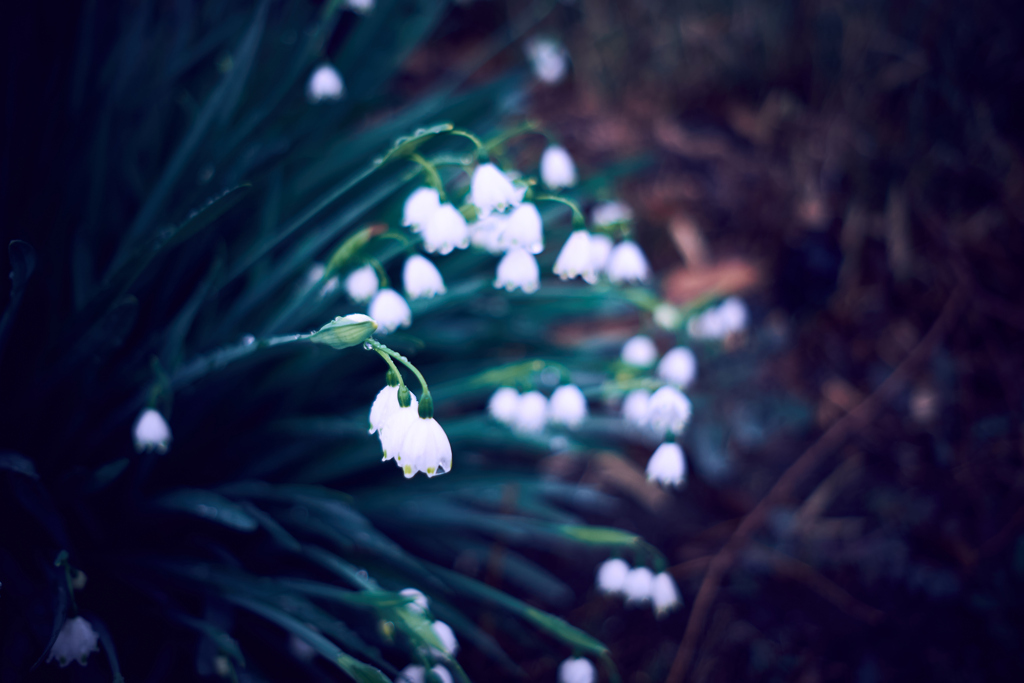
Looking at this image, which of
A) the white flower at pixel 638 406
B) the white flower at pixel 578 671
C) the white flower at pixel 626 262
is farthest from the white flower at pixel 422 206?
the white flower at pixel 578 671

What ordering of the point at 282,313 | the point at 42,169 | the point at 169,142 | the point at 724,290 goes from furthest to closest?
the point at 724,290 < the point at 169,142 < the point at 42,169 < the point at 282,313

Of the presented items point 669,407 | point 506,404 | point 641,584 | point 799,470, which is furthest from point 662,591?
point 799,470

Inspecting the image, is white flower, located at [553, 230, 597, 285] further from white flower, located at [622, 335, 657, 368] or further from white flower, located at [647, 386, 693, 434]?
white flower, located at [622, 335, 657, 368]

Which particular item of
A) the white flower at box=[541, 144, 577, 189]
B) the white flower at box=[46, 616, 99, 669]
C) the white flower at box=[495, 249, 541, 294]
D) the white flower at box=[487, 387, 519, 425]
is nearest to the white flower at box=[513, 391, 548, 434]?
the white flower at box=[487, 387, 519, 425]

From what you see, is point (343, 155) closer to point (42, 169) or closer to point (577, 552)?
point (42, 169)

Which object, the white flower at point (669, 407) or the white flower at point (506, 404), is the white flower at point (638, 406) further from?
the white flower at point (506, 404)

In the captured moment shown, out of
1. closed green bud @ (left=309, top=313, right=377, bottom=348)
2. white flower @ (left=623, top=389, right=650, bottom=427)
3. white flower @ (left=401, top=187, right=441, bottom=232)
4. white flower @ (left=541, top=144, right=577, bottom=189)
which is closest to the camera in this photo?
closed green bud @ (left=309, top=313, right=377, bottom=348)

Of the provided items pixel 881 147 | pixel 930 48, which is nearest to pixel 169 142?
pixel 881 147
